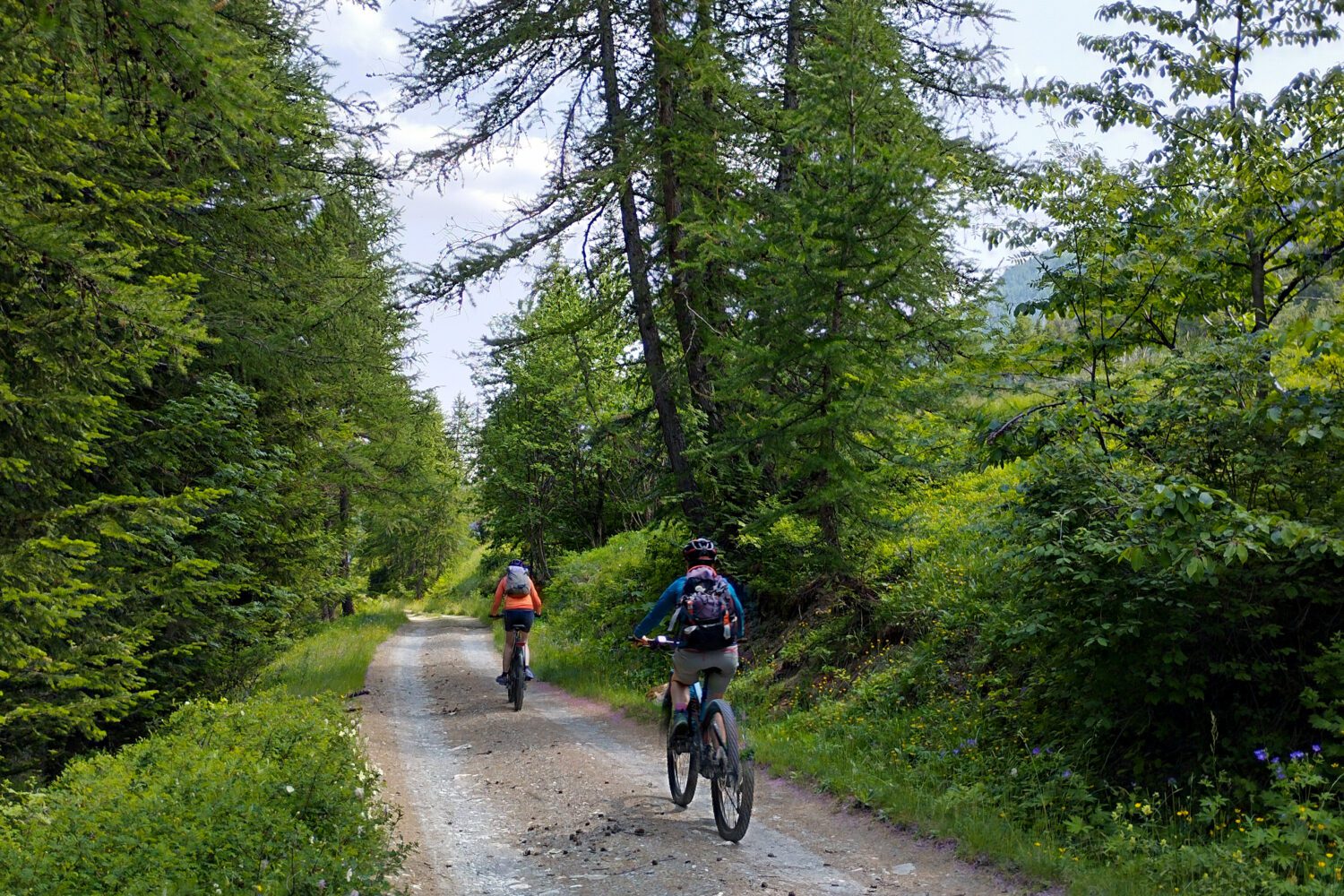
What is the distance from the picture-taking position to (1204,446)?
21.4ft

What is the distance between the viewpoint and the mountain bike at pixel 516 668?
44.5ft

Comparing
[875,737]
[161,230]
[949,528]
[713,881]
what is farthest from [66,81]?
[949,528]

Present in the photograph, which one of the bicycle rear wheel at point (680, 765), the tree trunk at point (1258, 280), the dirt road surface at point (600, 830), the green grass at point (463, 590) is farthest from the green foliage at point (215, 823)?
the green grass at point (463, 590)

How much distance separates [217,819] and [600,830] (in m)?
2.85

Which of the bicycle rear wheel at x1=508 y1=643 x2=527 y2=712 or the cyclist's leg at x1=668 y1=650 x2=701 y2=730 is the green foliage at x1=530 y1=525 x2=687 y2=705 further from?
the cyclist's leg at x1=668 y1=650 x2=701 y2=730

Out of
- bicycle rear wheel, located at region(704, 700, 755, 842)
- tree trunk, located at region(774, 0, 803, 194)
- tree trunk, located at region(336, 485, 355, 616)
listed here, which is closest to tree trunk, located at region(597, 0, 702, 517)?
tree trunk, located at region(774, 0, 803, 194)

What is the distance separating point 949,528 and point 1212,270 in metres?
5.81

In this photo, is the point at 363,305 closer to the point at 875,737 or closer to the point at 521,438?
the point at 875,737

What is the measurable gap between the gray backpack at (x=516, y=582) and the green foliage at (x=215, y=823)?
5619 mm

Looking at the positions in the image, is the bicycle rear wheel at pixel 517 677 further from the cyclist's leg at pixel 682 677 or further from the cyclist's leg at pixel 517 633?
the cyclist's leg at pixel 682 677

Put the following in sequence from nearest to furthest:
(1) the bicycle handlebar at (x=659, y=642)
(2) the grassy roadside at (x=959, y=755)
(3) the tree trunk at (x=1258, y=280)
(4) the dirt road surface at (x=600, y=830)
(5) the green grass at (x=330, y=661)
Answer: (2) the grassy roadside at (x=959, y=755) → (4) the dirt road surface at (x=600, y=830) → (3) the tree trunk at (x=1258, y=280) → (1) the bicycle handlebar at (x=659, y=642) → (5) the green grass at (x=330, y=661)

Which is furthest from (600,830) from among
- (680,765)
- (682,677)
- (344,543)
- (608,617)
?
(344,543)

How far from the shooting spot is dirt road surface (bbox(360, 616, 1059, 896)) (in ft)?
18.9

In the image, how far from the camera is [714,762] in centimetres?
682
